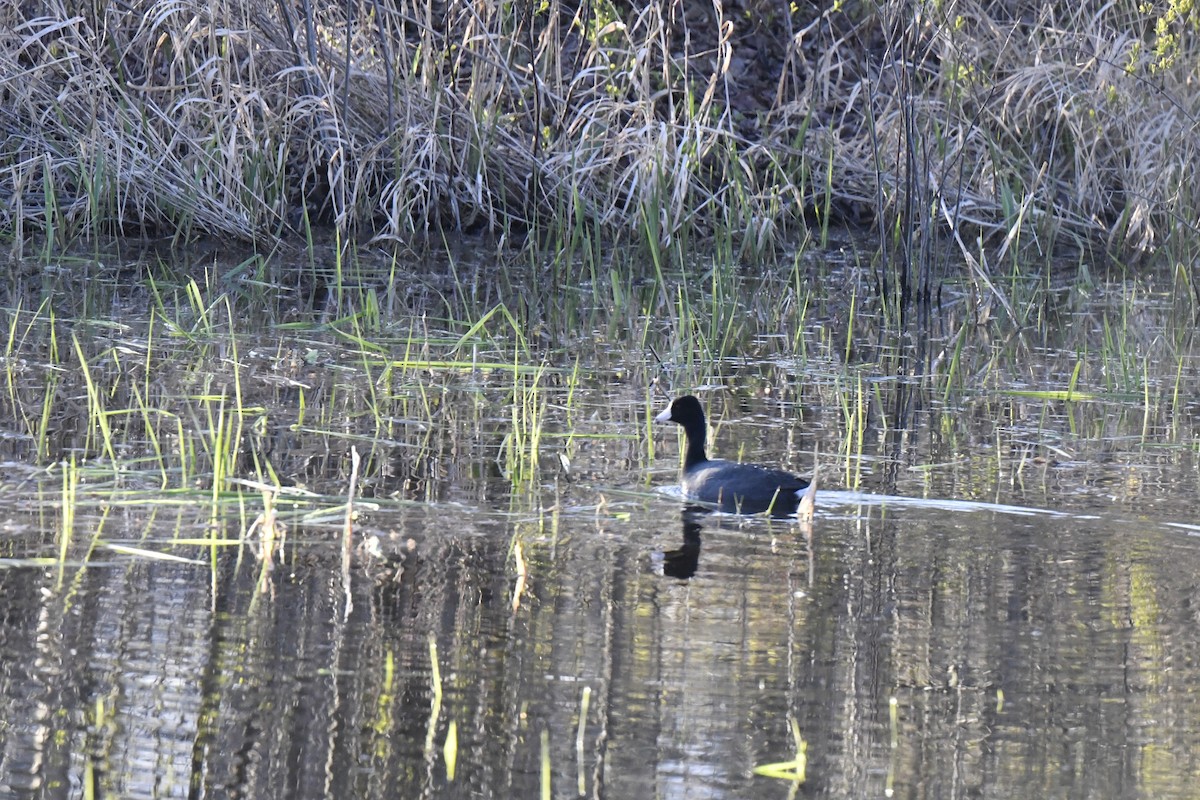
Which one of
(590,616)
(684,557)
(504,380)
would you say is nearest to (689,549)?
(684,557)

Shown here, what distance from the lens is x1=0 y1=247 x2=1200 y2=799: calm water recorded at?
378 cm

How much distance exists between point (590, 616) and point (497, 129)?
8.20m

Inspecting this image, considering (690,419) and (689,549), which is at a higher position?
(690,419)

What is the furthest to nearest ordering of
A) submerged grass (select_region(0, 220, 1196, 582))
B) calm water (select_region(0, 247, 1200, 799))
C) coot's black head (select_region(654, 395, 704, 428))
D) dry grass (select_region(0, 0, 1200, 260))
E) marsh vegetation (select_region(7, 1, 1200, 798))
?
dry grass (select_region(0, 0, 1200, 260)), coot's black head (select_region(654, 395, 704, 428)), submerged grass (select_region(0, 220, 1196, 582)), marsh vegetation (select_region(7, 1, 1200, 798)), calm water (select_region(0, 247, 1200, 799))

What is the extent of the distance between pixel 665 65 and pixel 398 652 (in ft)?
25.8

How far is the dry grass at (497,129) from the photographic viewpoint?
12.0 metres

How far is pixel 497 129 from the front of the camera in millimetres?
12617

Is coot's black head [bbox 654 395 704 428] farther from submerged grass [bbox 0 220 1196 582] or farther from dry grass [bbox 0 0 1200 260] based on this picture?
dry grass [bbox 0 0 1200 260]

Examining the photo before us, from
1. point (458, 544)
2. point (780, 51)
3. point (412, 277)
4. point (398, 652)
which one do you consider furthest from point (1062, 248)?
point (398, 652)

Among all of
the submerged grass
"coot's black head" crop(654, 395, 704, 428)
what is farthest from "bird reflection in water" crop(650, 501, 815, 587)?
"coot's black head" crop(654, 395, 704, 428)

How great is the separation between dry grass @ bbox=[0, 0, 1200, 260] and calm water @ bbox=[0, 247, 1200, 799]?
464 centimetres

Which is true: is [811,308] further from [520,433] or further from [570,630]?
[570,630]

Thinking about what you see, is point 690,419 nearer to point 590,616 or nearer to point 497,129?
point 590,616

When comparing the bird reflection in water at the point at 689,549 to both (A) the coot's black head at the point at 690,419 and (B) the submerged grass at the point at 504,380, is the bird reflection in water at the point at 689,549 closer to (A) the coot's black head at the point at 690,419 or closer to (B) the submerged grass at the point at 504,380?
(B) the submerged grass at the point at 504,380
